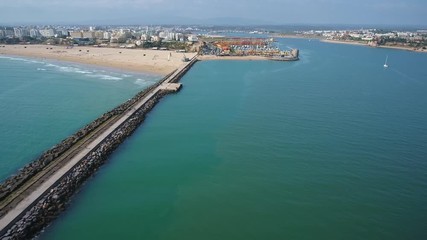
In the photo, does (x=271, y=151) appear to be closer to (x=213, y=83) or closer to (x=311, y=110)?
(x=311, y=110)

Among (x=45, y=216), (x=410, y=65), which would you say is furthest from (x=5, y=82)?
(x=410, y=65)

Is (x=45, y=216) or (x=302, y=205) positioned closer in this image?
(x=45, y=216)

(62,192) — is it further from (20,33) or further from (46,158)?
(20,33)

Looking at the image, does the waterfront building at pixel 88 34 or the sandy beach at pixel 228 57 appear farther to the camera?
the waterfront building at pixel 88 34

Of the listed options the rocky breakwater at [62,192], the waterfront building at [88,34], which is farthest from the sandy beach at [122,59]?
the waterfront building at [88,34]

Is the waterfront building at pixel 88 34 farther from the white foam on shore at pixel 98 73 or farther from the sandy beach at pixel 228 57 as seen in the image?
the white foam on shore at pixel 98 73

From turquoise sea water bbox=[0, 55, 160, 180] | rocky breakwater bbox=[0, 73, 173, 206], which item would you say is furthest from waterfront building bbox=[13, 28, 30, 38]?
rocky breakwater bbox=[0, 73, 173, 206]
